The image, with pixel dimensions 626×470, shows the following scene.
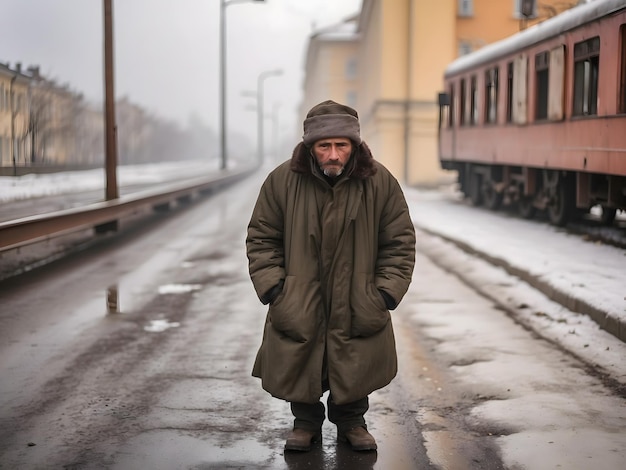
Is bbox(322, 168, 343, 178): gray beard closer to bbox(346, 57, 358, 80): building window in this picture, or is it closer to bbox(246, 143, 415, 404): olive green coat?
bbox(246, 143, 415, 404): olive green coat

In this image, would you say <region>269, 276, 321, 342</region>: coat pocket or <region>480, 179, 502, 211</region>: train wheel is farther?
<region>480, 179, 502, 211</region>: train wheel

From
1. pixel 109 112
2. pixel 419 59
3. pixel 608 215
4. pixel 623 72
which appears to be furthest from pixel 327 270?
pixel 419 59

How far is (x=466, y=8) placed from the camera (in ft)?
156

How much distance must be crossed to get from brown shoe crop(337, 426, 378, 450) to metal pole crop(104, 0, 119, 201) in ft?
49.0

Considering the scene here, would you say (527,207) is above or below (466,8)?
below

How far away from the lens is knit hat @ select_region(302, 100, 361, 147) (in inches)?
177

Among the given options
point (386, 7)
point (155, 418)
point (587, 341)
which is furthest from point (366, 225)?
point (386, 7)

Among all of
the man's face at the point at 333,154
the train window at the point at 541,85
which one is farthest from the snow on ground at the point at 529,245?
the man's face at the point at 333,154

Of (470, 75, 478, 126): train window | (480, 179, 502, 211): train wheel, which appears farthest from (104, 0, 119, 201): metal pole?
(470, 75, 478, 126): train window

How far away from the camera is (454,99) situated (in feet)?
84.5

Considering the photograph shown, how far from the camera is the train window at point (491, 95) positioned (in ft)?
70.2

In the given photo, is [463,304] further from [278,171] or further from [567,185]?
[567,185]

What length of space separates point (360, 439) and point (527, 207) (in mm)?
15582

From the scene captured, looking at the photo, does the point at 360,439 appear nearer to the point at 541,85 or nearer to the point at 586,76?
the point at 586,76
